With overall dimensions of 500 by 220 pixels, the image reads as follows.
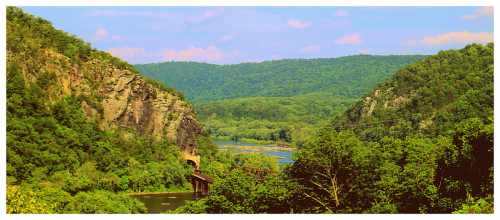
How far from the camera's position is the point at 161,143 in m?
81.8

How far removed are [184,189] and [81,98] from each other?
12.9m

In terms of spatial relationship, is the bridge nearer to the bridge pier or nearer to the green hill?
the bridge pier

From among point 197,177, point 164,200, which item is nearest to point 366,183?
point 164,200

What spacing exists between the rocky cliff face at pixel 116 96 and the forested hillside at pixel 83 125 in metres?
0.10

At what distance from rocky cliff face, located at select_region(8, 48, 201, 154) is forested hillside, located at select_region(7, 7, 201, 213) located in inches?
4.1

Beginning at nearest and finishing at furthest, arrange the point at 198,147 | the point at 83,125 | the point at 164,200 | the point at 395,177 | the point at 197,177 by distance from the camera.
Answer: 1. the point at 395,177
2. the point at 164,200
3. the point at 83,125
4. the point at 197,177
5. the point at 198,147

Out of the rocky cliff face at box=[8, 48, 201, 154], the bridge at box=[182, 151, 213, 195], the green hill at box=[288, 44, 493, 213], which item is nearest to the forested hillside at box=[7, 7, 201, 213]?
the rocky cliff face at box=[8, 48, 201, 154]

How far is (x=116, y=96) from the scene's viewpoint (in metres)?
76.0

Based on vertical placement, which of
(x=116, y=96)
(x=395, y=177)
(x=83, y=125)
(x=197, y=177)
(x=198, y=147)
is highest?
(x=116, y=96)

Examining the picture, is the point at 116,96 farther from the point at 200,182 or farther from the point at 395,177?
the point at 395,177

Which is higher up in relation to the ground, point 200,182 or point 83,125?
point 83,125

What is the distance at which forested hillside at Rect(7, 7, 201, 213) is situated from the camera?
54844 millimetres

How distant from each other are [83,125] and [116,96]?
9651 millimetres
